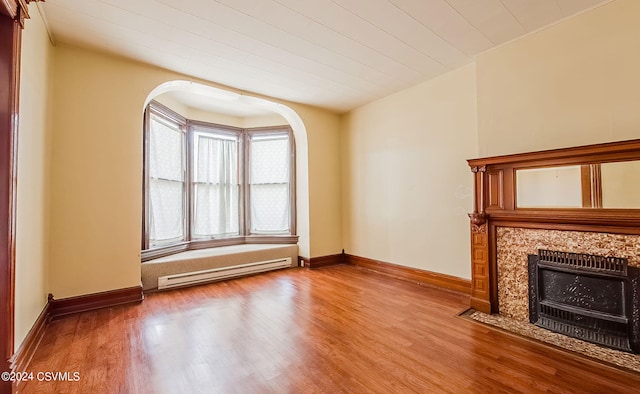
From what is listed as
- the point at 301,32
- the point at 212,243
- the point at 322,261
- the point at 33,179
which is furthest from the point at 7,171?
the point at 322,261

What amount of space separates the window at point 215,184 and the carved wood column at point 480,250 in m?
3.06

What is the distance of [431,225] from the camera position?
3.65 meters

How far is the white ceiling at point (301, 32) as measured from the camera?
2266mm

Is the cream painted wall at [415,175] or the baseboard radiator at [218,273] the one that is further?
the baseboard radiator at [218,273]

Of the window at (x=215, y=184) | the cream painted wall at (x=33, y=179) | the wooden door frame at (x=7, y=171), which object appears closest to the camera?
the wooden door frame at (x=7, y=171)

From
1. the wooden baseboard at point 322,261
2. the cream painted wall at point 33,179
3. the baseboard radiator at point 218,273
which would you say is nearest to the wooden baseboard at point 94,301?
the cream painted wall at point 33,179

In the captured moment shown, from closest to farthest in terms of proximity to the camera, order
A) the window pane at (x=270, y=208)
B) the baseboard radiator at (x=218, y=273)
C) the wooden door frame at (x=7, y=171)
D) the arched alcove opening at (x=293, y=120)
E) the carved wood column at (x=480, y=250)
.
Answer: the wooden door frame at (x=7, y=171) → the carved wood column at (x=480, y=250) → the baseboard radiator at (x=218, y=273) → the arched alcove opening at (x=293, y=120) → the window pane at (x=270, y=208)

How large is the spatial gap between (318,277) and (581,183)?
3253 millimetres

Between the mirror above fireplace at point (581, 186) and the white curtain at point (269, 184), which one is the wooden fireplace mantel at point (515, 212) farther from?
the white curtain at point (269, 184)

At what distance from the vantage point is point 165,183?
13.5ft

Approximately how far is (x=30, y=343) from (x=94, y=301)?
2.60 ft

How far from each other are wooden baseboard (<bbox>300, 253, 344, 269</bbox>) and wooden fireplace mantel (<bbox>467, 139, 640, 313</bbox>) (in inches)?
99.5

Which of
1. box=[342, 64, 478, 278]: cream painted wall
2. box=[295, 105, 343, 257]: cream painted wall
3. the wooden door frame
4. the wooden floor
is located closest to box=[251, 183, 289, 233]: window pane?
box=[295, 105, 343, 257]: cream painted wall

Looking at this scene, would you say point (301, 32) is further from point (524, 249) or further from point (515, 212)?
point (524, 249)
